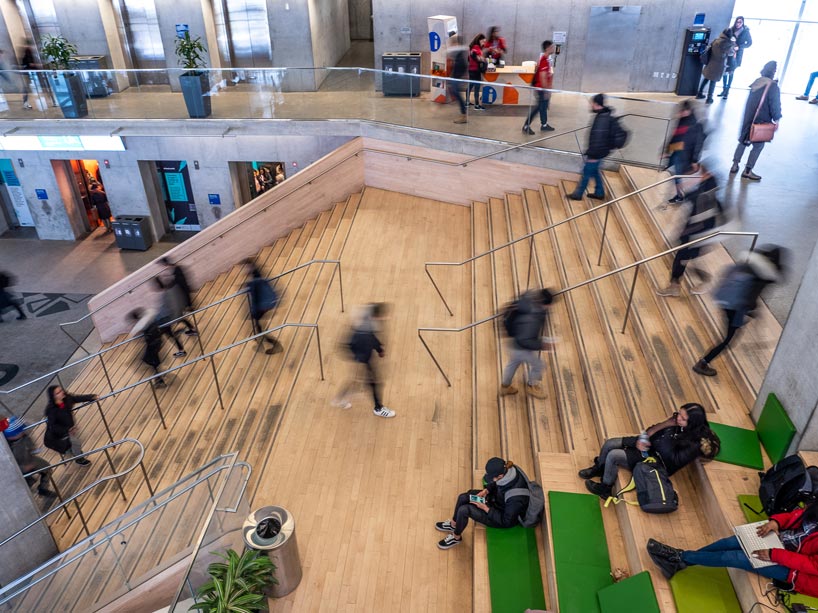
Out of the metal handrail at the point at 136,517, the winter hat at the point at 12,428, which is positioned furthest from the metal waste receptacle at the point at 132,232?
the metal handrail at the point at 136,517

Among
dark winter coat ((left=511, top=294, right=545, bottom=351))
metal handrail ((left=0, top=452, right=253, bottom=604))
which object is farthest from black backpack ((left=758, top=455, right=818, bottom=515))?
metal handrail ((left=0, top=452, right=253, bottom=604))

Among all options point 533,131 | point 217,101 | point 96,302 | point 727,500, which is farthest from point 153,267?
point 727,500

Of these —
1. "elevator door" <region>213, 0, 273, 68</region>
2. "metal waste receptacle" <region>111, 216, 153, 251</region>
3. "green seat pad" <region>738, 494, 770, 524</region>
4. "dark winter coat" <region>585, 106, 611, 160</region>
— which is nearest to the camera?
"green seat pad" <region>738, 494, 770, 524</region>

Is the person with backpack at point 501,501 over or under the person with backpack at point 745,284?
under

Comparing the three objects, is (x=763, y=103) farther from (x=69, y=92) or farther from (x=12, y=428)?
(x=69, y=92)

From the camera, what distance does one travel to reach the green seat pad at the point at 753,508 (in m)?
4.54

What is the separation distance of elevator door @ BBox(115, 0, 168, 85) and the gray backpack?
14.0m

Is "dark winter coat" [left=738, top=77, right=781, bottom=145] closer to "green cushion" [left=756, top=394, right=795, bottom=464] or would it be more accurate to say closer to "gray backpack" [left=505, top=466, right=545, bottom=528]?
"green cushion" [left=756, top=394, right=795, bottom=464]

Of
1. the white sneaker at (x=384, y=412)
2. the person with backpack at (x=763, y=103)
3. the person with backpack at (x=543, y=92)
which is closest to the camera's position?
the white sneaker at (x=384, y=412)

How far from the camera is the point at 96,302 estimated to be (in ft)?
→ 34.8

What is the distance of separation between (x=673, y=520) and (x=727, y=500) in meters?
0.44

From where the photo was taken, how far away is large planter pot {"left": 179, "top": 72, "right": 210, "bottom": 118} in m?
12.4

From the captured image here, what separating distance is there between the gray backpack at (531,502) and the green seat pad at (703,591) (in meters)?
1.17

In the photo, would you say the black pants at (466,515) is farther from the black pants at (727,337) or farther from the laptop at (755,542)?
the black pants at (727,337)
